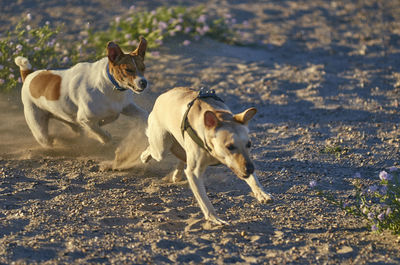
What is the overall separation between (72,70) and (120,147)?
105cm

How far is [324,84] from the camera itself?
30.6ft

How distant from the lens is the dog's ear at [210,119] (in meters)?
4.62

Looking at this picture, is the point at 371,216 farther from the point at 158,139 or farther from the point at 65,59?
the point at 65,59

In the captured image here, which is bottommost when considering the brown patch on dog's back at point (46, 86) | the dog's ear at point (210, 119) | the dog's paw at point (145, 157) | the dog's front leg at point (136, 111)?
the dog's paw at point (145, 157)

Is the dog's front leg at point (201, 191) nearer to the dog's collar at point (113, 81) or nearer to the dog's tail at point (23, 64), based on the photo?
the dog's collar at point (113, 81)

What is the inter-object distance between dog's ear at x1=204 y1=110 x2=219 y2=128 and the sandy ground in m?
1.01

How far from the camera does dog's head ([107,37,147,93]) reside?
19.8ft

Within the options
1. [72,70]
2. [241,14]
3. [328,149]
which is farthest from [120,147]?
[241,14]

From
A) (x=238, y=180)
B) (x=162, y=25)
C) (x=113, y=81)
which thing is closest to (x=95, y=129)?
(x=113, y=81)

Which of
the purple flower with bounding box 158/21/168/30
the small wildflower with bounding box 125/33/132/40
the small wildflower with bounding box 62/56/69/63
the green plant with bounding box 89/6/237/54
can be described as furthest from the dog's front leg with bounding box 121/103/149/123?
the purple flower with bounding box 158/21/168/30

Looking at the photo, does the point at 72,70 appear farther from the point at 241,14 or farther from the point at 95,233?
the point at 241,14

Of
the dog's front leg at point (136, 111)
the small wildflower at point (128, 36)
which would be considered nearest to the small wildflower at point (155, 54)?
the small wildflower at point (128, 36)

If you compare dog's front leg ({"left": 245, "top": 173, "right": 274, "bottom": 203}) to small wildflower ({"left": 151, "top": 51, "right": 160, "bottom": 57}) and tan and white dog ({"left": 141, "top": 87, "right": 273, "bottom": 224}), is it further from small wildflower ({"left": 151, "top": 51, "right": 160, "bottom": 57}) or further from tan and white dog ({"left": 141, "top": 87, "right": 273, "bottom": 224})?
small wildflower ({"left": 151, "top": 51, "right": 160, "bottom": 57})

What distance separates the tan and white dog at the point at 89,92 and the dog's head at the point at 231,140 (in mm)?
1567
